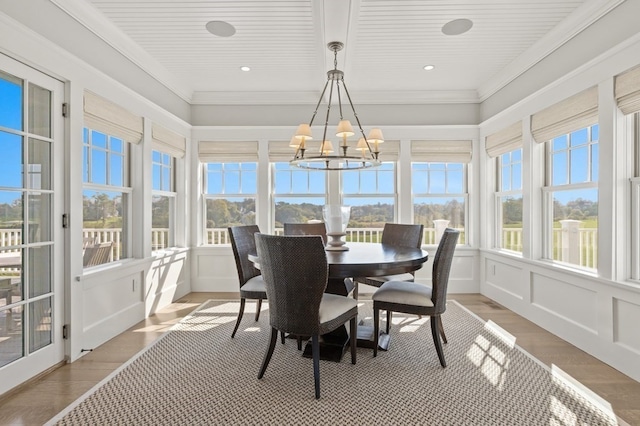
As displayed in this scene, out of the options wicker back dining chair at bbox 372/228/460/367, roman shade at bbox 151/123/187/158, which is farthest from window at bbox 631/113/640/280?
roman shade at bbox 151/123/187/158

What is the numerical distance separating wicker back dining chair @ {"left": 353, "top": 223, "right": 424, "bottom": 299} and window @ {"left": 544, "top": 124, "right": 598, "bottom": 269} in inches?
52.6

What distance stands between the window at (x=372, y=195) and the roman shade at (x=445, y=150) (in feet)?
1.42

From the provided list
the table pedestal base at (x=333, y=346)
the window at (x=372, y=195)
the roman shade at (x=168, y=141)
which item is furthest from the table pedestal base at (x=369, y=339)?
the roman shade at (x=168, y=141)

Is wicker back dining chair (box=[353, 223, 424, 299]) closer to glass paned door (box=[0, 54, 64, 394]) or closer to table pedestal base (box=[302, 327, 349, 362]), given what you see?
table pedestal base (box=[302, 327, 349, 362])

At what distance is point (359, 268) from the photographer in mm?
2188

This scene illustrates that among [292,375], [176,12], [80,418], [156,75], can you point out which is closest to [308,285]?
[292,375]

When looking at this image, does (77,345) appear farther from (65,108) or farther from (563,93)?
(563,93)

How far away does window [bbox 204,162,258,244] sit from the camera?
15.8ft

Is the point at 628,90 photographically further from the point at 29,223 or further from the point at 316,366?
the point at 29,223

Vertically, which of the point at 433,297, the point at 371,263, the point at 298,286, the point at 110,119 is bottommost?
the point at 433,297

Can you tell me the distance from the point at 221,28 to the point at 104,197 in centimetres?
191

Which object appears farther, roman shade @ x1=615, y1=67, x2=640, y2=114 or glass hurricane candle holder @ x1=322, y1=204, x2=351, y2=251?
glass hurricane candle holder @ x1=322, y1=204, x2=351, y2=251

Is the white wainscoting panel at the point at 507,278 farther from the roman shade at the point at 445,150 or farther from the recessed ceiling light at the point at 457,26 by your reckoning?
the recessed ceiling light at the point at 457,26

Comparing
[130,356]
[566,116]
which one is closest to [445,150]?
[566,116]
